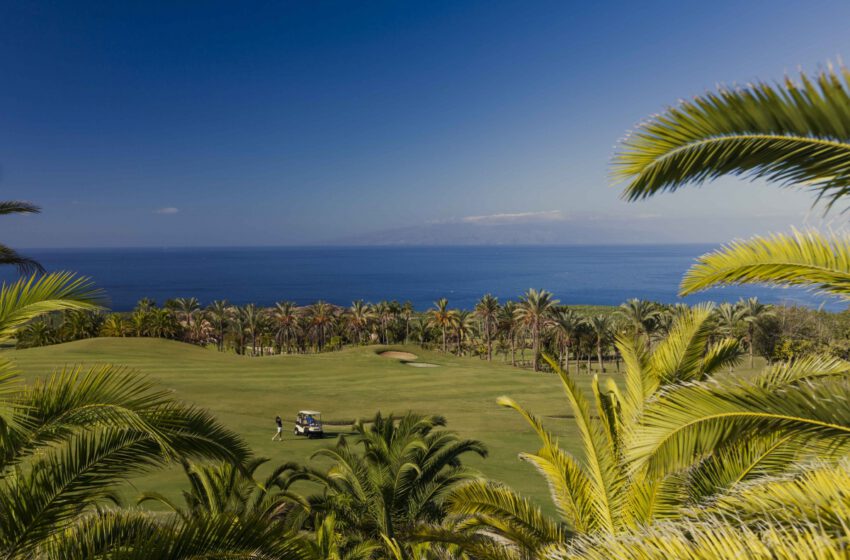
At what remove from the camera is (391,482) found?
13.5 meters

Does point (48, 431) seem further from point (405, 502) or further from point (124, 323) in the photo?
point (124, 323)

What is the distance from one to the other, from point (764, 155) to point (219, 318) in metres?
76.2

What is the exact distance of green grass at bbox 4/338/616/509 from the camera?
24.4 m

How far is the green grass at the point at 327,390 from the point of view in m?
24.4

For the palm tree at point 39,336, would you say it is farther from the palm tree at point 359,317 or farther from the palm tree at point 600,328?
the palm tree at point 600,328

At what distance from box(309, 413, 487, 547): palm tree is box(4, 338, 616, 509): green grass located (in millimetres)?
6165

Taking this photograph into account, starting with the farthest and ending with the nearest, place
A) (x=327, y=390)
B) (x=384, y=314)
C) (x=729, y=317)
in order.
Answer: (x=384, y=314)
(x=729, y=317)
(x=327, y=390)

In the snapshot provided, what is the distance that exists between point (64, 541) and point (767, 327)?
73.5 metres

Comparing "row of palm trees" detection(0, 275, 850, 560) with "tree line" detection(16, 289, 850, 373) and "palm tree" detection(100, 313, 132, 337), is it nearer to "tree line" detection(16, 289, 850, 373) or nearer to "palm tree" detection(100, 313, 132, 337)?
"tree line" detection(16, 289, 850, 373)

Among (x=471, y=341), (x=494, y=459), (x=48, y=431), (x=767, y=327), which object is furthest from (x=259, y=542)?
(x=471, y=341)

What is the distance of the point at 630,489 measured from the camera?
25.2 ft

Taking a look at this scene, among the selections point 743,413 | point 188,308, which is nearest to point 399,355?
point 188,308

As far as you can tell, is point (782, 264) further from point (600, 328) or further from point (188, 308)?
point (188, 308)

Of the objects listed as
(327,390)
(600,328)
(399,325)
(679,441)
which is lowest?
(399,325)
